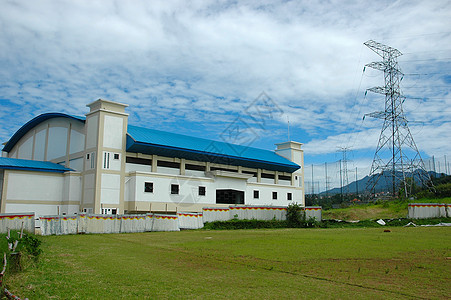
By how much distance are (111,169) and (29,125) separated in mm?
15872

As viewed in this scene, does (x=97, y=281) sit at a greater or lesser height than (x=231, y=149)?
lesser

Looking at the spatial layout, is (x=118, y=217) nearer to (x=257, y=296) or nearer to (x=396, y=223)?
(x=257, y=296)

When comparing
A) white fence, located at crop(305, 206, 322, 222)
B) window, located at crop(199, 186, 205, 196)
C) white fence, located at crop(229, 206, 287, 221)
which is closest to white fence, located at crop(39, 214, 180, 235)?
white fence, located at crop(229, 206, 287, 221)

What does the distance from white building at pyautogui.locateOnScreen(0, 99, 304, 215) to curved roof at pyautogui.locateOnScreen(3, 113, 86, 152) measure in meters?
0.11

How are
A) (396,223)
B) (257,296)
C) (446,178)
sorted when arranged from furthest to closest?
(446,178) < (396,223) < (257,296)

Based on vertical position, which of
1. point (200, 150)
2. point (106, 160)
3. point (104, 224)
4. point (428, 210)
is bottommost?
point (104, 224)

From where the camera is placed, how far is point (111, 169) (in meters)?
38.8

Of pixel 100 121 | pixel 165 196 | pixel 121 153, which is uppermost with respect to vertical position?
pixel 100 121

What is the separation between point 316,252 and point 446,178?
53907 mm

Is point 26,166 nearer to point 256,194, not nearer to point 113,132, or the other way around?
point 113,132

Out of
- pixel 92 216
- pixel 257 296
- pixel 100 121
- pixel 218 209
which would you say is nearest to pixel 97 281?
pixel 257 296

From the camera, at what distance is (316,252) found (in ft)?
47.7

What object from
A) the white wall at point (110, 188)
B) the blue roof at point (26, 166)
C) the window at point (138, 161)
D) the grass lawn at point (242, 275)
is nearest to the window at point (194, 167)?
the window at point (138, 161)

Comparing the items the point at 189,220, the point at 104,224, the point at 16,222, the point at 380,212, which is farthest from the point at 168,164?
the point at 380,212
